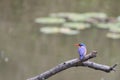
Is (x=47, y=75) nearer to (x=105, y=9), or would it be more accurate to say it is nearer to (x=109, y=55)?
(x=109, y=55)

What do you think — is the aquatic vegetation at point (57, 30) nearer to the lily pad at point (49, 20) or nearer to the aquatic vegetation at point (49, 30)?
the aquatic vegetation at point (49, 30)

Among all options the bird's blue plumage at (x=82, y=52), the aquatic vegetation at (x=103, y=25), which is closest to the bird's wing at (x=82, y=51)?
the bird's blue plumage at (x=82, y=52)

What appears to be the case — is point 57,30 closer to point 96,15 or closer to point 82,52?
point 96,15

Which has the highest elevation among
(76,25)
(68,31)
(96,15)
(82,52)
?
(82,52)

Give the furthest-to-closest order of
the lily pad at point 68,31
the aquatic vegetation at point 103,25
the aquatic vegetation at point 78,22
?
the aquatic vegetation at point 103,25 → the aquatic vegetation at point 78,22 → the lily pad at point 68,31

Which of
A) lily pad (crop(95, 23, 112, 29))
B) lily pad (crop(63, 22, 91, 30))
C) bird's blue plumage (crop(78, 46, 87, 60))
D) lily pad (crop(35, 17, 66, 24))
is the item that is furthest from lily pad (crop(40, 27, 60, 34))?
bird's blue plumage (crop(78, 46, 87, 60))

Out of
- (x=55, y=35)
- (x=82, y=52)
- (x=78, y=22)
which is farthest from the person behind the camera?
(x=78, y=22)

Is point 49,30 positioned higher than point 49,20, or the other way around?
point 49,30

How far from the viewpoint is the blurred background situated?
607cm

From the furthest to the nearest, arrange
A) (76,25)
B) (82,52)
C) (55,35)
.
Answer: (76,25) → (55,35) → (82,52)

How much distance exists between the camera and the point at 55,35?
8.10m

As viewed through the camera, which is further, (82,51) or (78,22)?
(78,22)

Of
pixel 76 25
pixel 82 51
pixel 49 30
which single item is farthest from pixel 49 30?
pixel 82 51

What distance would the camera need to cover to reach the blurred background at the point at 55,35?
239 inches
